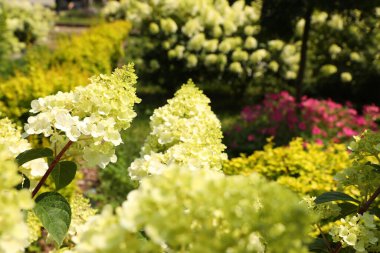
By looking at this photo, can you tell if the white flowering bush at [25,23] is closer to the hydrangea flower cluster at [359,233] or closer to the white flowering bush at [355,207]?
the white flowering bush at [355,207]

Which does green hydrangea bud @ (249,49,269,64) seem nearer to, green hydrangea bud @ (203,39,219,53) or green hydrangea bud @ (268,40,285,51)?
green hydrangea bud @ (268,40,285,51)

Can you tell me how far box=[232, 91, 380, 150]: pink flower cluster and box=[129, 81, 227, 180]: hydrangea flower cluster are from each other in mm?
3938

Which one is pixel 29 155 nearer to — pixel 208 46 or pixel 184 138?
pixel 184 138

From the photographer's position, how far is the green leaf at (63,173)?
1.58 metres

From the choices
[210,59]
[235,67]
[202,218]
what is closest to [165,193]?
[202,218]

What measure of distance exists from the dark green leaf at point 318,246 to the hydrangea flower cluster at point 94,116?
0.71 meters

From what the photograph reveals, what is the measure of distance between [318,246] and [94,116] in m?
0.84

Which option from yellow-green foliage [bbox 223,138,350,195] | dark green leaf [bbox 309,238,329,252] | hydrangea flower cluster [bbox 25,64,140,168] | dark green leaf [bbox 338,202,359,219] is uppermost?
hydrangea flower cluster [bbox 25,64,140,168]

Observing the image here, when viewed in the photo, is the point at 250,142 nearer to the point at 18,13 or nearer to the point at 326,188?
the point at 326,188

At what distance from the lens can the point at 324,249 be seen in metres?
1.65

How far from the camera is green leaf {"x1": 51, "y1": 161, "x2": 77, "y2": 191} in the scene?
5.18 feet

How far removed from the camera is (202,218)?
78cm

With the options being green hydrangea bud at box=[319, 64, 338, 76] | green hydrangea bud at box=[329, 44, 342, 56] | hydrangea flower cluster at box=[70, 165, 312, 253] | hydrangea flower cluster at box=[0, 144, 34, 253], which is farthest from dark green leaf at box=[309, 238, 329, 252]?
green hydrangea bud at box=[329, 44, 342, 56]

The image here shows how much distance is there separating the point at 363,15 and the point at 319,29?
2.52 meters
